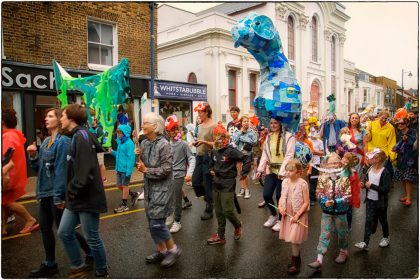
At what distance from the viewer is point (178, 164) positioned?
5.62 m

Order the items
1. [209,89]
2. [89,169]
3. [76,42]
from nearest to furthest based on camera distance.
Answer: [89,169] < [76,42] < [209,89]

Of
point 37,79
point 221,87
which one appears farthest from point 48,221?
point 221,87

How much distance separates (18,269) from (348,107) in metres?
31.5

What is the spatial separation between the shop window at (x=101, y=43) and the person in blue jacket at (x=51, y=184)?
8.79m

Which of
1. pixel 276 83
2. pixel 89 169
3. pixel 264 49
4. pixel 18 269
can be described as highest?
pixel 264 49

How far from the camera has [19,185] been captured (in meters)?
4.76

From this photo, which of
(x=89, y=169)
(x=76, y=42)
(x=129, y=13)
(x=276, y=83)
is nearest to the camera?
(x=89, y=169)

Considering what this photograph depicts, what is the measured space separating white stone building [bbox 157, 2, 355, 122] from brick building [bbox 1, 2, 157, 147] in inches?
212

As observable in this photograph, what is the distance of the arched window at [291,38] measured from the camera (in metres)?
22.8

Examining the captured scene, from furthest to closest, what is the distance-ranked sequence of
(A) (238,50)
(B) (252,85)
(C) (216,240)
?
(B) (252,85), (A) (238,50), (C) (216,240)

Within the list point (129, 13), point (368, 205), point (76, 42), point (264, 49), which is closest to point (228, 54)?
point (129, 13)

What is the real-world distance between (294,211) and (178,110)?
12.7 metres

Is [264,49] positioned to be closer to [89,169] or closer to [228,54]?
[89,169]

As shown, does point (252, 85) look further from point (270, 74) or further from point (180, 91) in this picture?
point (270, 74)
